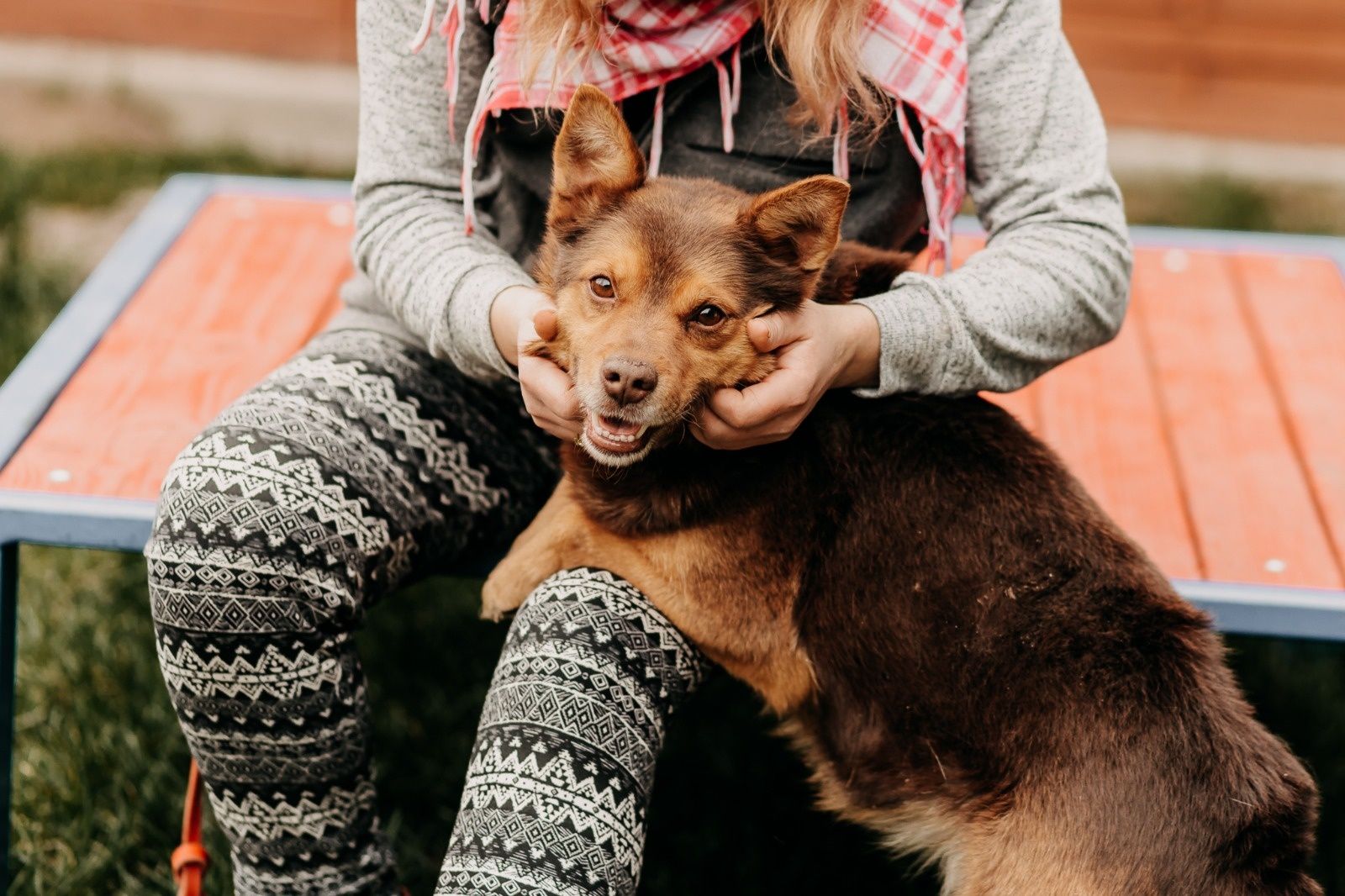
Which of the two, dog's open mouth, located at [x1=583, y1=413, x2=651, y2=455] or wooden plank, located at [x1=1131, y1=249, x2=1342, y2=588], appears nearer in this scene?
dog's open mouth, located at [x1=583, y1=413, x2=651, y2=455]

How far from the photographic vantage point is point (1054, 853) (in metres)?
2.08

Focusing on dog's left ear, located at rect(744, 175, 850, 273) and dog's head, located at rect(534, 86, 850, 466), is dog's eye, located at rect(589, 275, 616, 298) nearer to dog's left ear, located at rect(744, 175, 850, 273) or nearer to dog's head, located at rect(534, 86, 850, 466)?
dog's head, located at rect(534, 86, 850, 466)

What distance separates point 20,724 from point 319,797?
151cm

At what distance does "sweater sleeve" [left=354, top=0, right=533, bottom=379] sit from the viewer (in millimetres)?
2471

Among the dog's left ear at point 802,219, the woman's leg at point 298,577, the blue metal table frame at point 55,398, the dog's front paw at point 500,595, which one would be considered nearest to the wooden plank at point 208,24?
the blue metal table frame at point 55,398

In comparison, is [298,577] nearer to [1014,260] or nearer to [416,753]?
[1014,260]

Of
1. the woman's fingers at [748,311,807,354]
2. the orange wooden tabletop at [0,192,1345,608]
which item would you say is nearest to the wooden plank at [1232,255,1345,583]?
the orange wooden tabletop at [0,192,1345,608]

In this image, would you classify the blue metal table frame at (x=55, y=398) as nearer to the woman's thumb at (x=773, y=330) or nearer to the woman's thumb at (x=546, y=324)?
the woman's thumb at (x=546, y=324)

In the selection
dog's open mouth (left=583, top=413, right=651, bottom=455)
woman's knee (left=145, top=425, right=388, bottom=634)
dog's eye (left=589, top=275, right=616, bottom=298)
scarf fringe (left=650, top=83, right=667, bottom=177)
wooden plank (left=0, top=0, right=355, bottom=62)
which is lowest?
wooden plank (left=0, top=0, right=355, bottom=62)

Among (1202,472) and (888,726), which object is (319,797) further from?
(1202,472)

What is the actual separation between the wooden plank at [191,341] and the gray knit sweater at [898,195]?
2.19 feet

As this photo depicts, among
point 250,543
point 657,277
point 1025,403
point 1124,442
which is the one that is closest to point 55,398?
point 250,543

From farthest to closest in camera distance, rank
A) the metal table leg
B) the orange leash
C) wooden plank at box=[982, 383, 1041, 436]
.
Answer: wooden plank at box=[982, 383, 1041, 436], the metal table leg, the orange leash

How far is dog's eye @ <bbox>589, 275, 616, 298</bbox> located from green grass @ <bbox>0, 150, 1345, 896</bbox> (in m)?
1.52
